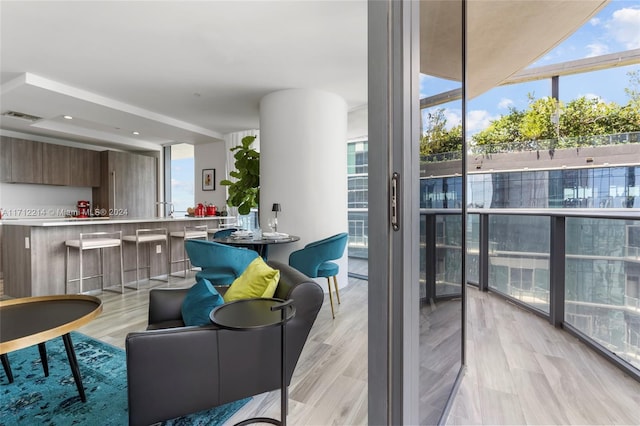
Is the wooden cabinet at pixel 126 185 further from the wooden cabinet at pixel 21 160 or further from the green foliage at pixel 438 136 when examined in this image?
the green foliage at pixel 438 136

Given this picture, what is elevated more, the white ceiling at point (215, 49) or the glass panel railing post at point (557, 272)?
the white ceiling at point (215, 49)

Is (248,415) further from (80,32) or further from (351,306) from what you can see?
(80,32)

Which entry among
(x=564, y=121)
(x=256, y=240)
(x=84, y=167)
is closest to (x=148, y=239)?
(x=256, y=240)

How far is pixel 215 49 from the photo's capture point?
307 centimetres

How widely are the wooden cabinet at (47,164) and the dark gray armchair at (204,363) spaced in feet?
20.9

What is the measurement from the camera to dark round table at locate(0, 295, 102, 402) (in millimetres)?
1327

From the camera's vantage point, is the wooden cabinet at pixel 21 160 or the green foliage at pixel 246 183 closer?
the green foliage at pixel 246 183

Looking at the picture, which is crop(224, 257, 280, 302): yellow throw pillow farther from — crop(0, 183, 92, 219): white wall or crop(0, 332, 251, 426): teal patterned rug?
Result: crop(0, 183, 92, 219): white wall

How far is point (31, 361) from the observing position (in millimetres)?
2203

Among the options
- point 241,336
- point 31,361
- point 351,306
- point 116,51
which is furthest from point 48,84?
point 351,306

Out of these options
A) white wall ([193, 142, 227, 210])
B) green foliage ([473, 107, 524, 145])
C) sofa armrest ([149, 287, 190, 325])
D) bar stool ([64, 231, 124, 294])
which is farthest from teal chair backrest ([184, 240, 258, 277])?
white wall ([193, 142, 227, 210])

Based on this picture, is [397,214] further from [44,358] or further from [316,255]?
[44,358]

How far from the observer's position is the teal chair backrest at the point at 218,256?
278 cm

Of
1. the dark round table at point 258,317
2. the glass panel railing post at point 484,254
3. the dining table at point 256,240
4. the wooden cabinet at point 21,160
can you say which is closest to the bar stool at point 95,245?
the dining table at point 256,240
